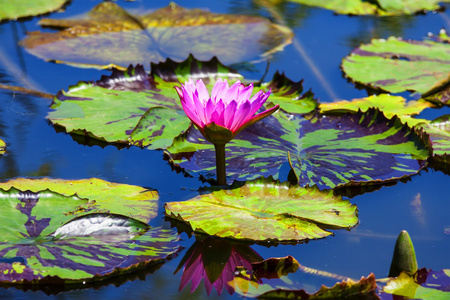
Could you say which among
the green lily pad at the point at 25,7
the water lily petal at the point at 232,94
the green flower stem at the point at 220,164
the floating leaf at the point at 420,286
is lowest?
the floating leaf at the point at 420,286

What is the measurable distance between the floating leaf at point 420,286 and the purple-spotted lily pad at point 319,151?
484 millimetres

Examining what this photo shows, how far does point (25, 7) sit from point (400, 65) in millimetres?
2304

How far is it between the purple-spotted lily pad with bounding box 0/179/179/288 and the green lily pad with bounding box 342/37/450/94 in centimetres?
146

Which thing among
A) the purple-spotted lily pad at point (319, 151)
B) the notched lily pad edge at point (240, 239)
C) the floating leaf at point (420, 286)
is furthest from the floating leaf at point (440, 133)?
the floating leaf at point (420, 286)

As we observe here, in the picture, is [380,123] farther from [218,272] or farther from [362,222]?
[218,272]

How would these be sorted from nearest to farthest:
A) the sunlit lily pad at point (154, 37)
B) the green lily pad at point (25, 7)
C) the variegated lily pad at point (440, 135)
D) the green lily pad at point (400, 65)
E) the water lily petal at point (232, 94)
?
the water lily petal at point (232, 94)
the variegated lily pad at point (440, 135)
the green lily pad at point (400, 65)
the sunlit lily pad at point (154, 37)
the green lily pad at point (25, 7)

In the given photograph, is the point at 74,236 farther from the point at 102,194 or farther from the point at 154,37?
the point at 154,37

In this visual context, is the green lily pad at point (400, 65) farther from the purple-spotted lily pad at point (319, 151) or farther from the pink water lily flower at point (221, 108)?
the pink water lily flower at point (221, 108)

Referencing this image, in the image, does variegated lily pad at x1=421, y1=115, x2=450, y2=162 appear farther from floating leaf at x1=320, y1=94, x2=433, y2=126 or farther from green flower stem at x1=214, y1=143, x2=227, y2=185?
green flower stem at x1=214, y1=143, x2=227, y2=185

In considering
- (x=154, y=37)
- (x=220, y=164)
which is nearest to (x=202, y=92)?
(x=220, y=164)

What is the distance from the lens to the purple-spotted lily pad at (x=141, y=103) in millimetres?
1989

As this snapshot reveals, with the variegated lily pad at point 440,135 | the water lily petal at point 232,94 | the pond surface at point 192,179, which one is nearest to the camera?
the pond surface at point 192,179

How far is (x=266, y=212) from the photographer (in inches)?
59.3

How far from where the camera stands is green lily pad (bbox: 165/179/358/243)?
4.64 ft
